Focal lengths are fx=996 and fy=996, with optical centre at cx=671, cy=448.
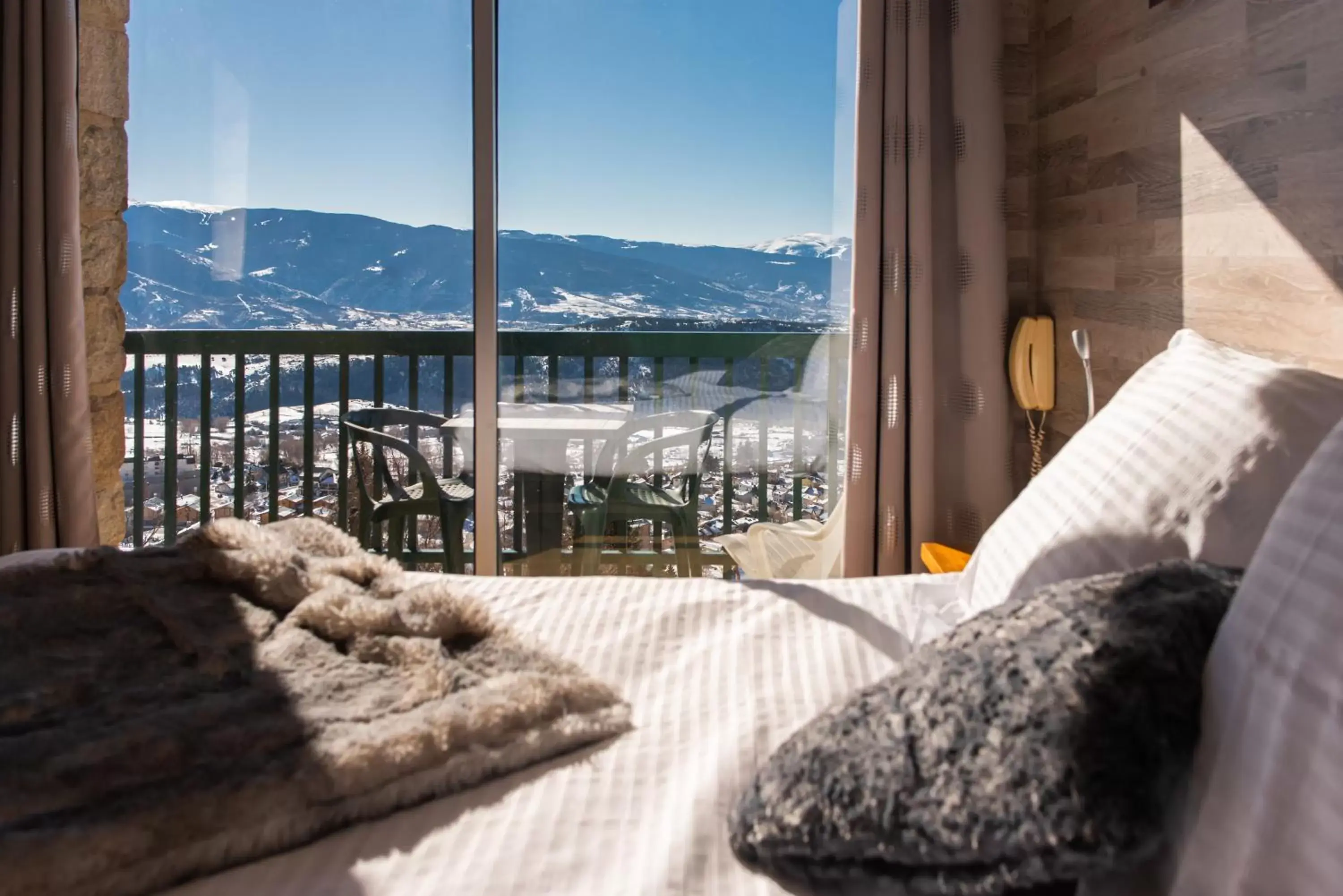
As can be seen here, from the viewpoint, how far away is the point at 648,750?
3.73ft

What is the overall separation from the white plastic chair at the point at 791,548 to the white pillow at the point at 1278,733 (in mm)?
2231

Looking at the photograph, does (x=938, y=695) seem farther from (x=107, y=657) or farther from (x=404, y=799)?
(x=107, y=657)

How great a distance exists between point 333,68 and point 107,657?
7.54 feet

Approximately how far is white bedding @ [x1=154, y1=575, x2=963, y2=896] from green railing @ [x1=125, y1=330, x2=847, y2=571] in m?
1.37

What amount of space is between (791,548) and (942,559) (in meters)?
0.75

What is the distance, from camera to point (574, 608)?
1.64 meters

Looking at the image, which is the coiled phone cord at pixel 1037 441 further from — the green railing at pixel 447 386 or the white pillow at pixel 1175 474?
the white pillow at pixel 1175 474

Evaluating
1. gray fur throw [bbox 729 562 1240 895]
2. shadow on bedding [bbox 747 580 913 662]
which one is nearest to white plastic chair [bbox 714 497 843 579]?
shadow on bedding [bbox 747 580 913 662]

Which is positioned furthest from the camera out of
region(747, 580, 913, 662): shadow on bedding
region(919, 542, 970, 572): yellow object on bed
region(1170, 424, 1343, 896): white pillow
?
region(919, 542, 970, 572): yellow object on bed

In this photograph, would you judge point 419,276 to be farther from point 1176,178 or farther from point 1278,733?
point 1278,733

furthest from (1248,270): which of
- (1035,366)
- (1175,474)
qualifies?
(1175,474)

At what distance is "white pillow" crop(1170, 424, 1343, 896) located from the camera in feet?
1.87

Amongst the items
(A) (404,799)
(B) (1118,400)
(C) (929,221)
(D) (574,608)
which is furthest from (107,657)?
(C) (929,221)

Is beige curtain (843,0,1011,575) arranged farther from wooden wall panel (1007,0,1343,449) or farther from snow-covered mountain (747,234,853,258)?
snow-covered mountain (747,234,853,258)
